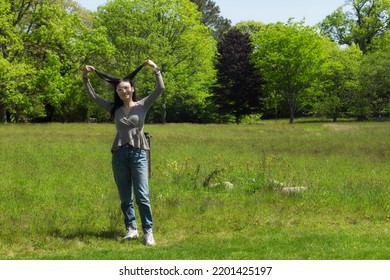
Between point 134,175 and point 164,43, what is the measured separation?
Result: 137 ft

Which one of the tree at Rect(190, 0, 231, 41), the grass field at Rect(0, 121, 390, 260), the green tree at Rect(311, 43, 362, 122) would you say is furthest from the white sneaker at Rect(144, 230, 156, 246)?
the tree at Rect(190, 0, 231, 41)

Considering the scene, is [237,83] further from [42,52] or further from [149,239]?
[149,239]

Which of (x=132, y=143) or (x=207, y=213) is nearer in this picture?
(x=132, y=143)

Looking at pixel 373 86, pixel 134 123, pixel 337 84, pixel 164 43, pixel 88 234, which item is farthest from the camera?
pixel 337 84

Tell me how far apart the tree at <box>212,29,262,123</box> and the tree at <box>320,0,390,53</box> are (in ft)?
65.0

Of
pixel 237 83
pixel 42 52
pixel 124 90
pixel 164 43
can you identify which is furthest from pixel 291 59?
pixel 124 90

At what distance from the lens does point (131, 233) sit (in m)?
7.49

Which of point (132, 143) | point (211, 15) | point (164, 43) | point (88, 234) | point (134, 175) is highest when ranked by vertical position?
point (211, 15)

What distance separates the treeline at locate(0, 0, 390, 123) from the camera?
4178 cm

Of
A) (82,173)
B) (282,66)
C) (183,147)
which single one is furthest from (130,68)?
(82,173)

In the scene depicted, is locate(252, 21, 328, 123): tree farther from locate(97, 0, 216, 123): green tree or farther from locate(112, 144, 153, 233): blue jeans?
locate(112, 144, 153, 233): blue jeans

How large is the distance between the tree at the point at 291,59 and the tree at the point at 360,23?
17205 mm

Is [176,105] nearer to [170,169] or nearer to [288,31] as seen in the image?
[288,31]

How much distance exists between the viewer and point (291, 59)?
168 feet
